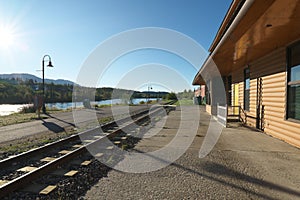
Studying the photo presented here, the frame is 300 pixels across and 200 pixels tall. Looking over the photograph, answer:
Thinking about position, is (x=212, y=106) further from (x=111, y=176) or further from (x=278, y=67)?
(x=111, y=176)

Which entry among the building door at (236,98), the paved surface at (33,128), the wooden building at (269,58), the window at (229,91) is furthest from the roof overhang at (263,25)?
the paved surface at (33,128)

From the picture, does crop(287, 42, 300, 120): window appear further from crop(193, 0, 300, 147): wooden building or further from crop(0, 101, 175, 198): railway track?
crop(0, 101, 175, 198): railway track

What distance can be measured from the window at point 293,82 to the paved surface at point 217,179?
1.24m

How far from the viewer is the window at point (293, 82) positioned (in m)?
5.54

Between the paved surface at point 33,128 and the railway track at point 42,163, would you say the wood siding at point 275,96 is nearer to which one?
the railway track at point 42,163

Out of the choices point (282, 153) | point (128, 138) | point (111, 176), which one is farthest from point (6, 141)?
point (282, 153)

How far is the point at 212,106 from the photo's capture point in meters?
14.0

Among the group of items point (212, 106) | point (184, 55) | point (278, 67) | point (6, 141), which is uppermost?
point (184, 55)

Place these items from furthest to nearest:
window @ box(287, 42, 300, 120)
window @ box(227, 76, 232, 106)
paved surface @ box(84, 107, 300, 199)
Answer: window @ box(227, 76, 232, 106), window @ box(287, 42, 300, 120), paved surface @ box(84, 107, 300, 199)

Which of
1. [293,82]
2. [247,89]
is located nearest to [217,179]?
[293,82]

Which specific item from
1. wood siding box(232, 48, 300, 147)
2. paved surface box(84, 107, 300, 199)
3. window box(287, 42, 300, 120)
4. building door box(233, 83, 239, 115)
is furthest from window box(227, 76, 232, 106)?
paved surface box(84, 107, 300, 199)

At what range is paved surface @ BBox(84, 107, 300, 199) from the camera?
295cm

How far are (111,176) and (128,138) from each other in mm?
3239

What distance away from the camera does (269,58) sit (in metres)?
7.39
